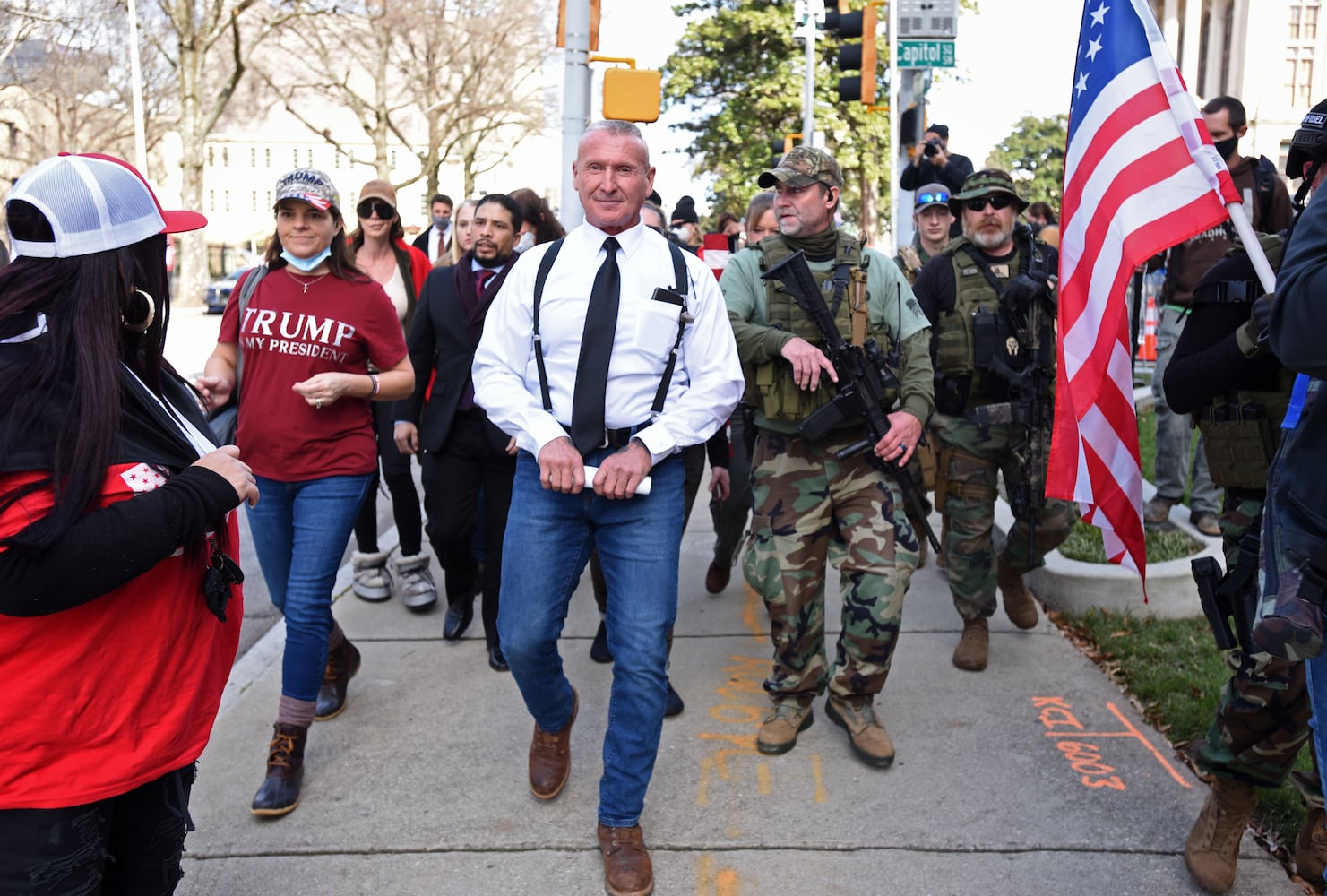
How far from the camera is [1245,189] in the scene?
5.74 meters

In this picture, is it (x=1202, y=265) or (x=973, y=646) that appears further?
(x=1202, y=265)

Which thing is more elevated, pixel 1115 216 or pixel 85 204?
pixel 1115 216

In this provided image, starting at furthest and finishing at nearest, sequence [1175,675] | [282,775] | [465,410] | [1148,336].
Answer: [1148,336]
[465,410]
[1175,675]
[282,775]

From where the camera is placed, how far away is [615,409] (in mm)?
3322

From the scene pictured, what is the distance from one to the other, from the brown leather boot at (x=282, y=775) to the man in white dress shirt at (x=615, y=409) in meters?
0.92

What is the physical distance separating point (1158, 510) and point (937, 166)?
3.39m

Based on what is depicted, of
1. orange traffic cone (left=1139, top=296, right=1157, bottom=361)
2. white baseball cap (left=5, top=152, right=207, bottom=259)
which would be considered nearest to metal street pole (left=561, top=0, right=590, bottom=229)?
white baseball cap (left=5, top=152, right=207, bottom=259)

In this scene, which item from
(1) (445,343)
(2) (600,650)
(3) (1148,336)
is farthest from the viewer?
(3) (1148,336)

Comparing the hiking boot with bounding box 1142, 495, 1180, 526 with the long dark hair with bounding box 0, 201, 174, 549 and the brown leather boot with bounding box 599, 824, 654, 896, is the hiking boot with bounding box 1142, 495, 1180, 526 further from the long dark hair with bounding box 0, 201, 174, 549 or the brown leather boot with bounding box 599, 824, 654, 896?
the long dark hair with bounding box 0, 201, 174, 549

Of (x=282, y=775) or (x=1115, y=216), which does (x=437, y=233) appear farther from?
(x=1115, y=216)

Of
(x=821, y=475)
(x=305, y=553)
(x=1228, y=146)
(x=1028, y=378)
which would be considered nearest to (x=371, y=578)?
(x=305, y=553)

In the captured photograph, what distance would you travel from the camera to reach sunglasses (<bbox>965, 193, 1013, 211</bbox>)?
5.04 m

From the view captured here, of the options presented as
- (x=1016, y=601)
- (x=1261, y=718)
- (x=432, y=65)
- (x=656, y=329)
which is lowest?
(x=1016, y=601)

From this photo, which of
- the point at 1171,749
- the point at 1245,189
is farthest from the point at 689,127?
the point at 1171,749
